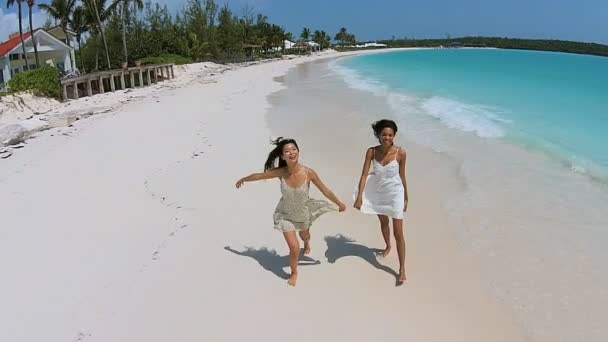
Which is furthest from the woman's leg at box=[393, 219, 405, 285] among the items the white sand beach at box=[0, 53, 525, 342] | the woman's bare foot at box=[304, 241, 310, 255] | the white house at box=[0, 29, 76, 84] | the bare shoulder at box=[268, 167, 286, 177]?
the white house at box=[0, 29, 76, 84]

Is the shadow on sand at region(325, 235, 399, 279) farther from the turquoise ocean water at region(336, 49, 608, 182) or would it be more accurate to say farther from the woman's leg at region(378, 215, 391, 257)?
the turquoise ocean water at region(336, 49, 608, 182)

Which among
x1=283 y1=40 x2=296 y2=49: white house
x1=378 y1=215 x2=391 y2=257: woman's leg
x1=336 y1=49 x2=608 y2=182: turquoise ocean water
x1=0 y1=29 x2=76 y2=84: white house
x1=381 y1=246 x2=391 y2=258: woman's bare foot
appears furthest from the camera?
x1=283 y1=40 x2=296 y2=49: white house

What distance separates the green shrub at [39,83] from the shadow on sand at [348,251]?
56.2ft

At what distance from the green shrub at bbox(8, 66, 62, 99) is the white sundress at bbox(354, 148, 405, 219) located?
17.9 meters

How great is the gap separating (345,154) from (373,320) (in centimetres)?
603

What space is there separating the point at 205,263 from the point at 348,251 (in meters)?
1.59

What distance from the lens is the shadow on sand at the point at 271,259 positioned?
4785 mm

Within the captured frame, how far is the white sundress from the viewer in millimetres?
4359

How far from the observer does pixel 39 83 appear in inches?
731

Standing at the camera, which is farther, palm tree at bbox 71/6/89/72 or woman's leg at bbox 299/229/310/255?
palm tree at bbox 71/6/89/72

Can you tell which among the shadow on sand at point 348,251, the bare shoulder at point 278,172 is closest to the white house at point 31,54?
the shadow on sand at point 348,251

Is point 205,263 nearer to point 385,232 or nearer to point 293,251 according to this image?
point 293,251

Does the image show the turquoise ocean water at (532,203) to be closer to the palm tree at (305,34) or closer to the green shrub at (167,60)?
the green shrub at (167,60)

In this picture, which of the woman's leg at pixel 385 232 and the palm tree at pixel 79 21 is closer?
the woman's leg at pixel 385 232
